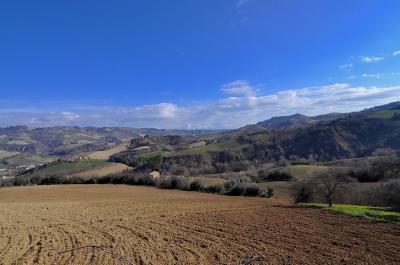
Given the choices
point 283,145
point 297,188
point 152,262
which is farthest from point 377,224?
point 283,145

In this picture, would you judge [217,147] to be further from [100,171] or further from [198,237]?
[198,237]

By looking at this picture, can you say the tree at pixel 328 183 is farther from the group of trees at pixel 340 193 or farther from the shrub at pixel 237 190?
Answer: the shrub at pixel 237 190

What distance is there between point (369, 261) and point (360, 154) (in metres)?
135

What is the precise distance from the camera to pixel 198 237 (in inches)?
768

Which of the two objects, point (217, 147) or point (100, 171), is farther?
point (217, 147)

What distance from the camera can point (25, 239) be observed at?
20234mm

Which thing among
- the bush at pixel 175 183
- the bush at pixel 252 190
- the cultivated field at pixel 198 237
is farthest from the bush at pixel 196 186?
the cultivated field at pixel 198 237

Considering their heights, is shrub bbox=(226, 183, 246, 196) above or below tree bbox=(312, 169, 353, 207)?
below

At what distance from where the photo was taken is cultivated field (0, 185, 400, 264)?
607 inches

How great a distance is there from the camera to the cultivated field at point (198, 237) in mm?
15414

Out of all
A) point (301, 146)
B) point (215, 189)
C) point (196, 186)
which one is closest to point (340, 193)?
point (215, 189)

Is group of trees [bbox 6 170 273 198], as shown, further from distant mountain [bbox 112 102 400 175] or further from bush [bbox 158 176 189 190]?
distant mountain [bbox 112 102 400 175]

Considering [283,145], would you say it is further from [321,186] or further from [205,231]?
[205,231]

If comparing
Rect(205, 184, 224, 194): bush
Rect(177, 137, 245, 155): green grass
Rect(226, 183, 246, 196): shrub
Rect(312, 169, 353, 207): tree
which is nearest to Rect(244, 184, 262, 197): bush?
Rect(226, 183, 246, 196): shrub
